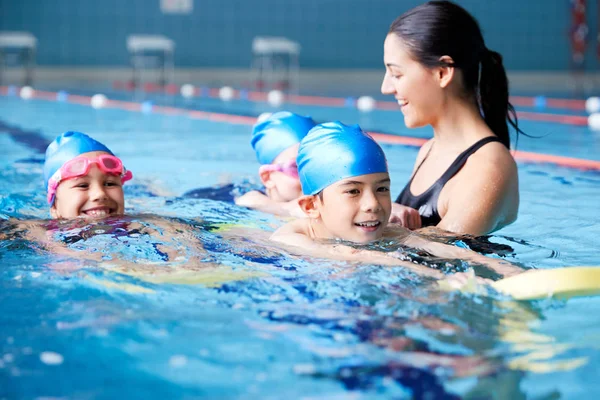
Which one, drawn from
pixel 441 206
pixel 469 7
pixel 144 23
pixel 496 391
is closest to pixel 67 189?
pixel 441 206

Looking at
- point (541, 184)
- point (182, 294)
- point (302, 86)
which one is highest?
point (182, 294)

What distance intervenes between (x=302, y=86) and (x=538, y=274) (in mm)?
14124

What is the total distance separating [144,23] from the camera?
15625 millimetres

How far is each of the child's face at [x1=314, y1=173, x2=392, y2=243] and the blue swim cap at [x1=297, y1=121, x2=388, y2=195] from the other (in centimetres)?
3

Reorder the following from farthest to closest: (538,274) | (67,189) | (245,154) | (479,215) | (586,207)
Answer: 1. (245,154)
2. (586,207)
3. (67,189)
4. (479,215)
5. (538,274)

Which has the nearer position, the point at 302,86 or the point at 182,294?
the point at 182,294

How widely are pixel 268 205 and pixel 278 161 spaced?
0.91ft

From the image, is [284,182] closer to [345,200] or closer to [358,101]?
[345,200]

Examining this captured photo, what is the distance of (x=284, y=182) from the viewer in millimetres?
4078

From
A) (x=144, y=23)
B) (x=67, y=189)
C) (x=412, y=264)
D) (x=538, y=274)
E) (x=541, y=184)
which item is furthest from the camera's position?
(x=144, y=23)

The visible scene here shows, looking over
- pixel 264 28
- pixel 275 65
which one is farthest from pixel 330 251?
pixel 275 65

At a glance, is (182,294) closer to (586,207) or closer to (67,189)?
(67,189)

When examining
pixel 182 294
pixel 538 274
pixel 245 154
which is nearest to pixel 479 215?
pixel 538 274

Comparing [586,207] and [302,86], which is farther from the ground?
[586,207]
